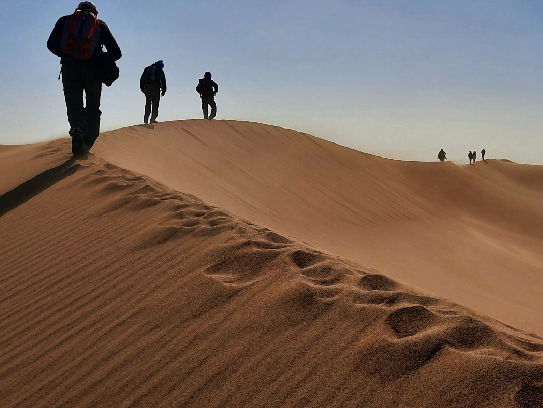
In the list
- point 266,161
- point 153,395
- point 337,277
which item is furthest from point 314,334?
point 266,161

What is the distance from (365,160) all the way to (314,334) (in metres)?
13.9

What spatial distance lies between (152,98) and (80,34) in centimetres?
635

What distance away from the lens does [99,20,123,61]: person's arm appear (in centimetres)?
615

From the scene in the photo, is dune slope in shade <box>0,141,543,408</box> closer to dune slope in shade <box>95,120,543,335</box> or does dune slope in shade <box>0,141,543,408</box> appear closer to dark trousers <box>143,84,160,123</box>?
dune slope in shade <box>95,120,543,335</box>

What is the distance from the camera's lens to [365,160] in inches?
623

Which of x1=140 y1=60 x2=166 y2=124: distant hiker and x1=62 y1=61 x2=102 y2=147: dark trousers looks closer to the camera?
x1=62 y1=61 x2=102 y2=147: dark trousers

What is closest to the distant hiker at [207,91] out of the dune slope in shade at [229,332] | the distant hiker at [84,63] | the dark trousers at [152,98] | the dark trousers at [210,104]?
the dark trousers at [210,104]

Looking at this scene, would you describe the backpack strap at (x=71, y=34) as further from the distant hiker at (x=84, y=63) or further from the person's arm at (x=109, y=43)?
the person's arm at (x=109, y=43)

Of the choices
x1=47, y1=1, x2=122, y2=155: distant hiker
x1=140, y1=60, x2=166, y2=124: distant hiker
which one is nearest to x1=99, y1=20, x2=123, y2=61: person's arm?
x1=47, y1=1, x2=122, y2=155: distant hiker

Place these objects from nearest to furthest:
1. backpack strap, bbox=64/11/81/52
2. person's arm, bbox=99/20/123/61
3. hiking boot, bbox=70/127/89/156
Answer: backpack strap, bbox=64/11/81/52
person's arm, bbox=99/20/123/61
hiking boot, bbox=70/127/89/156

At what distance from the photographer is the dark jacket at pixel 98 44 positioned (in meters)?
6.02

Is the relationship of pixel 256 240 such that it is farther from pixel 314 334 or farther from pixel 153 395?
pixel 153 395

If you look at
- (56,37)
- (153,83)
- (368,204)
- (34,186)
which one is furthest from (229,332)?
(153,83)

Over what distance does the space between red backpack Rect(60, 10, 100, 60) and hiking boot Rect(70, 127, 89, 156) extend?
0.93 metres
